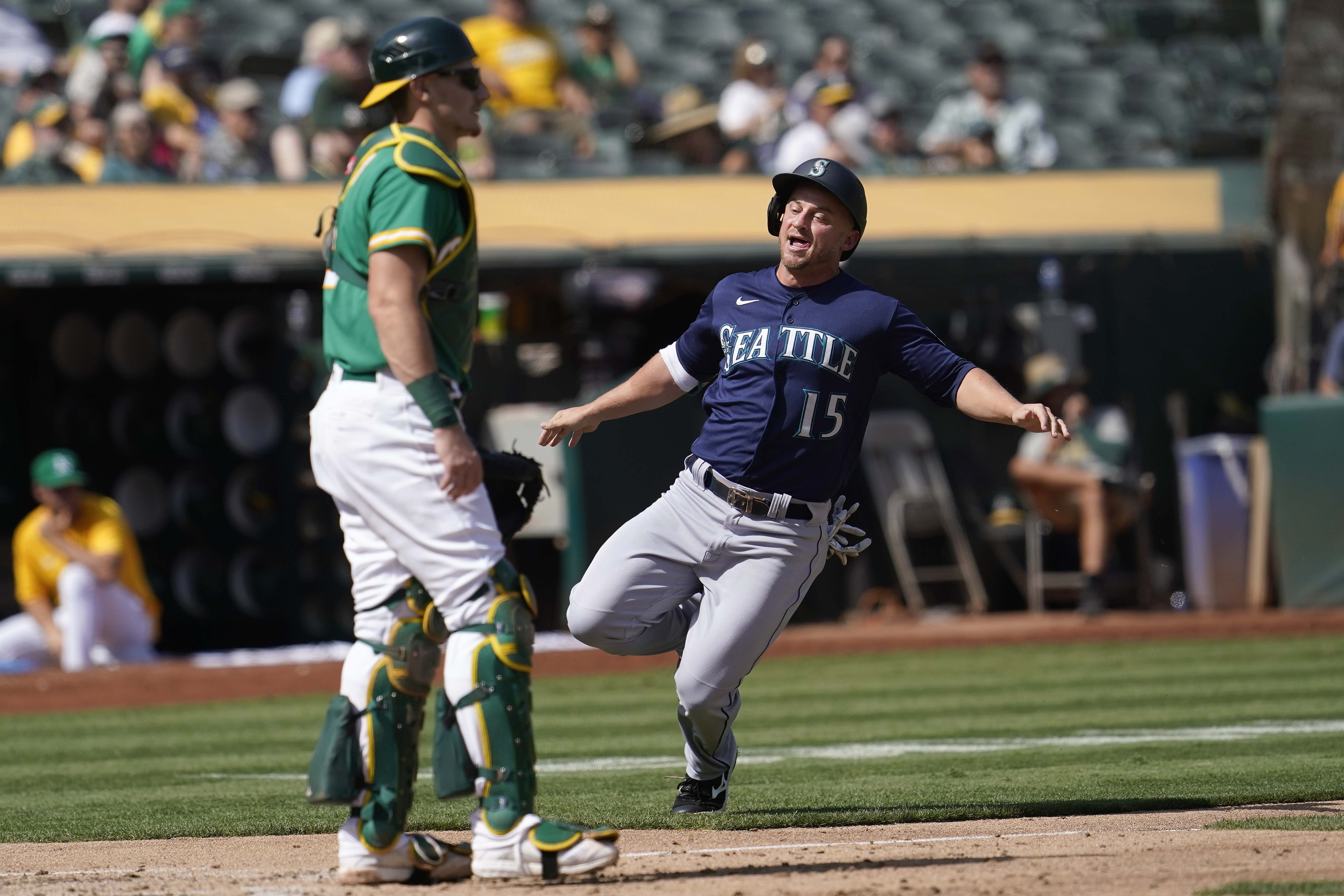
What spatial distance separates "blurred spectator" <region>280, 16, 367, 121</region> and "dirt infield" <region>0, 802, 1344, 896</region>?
946 cm

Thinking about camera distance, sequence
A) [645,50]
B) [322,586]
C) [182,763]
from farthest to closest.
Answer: [645,50], [322,586], [182,763]

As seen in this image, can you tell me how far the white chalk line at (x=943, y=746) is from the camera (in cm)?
665

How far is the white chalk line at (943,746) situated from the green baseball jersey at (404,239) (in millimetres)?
2642

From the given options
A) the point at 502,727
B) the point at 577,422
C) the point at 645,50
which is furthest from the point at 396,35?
the point at 645,50

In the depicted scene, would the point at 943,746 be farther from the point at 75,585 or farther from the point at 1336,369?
the point at 1336,369

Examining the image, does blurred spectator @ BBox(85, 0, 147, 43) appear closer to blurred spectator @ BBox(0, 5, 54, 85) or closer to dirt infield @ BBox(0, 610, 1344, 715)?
blurred spectator @ BBox(0, 5, 54, 85)

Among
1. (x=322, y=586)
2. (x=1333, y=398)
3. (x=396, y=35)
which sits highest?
(x=396, y=35)

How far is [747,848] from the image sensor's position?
4.64 meters

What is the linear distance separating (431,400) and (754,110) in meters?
11.1

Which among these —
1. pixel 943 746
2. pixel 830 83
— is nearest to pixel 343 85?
pixel 830 83

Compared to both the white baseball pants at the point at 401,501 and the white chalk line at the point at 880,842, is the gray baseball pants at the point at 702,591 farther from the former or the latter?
the white baseball pants at the point at 401,501

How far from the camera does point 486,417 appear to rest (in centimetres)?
1244

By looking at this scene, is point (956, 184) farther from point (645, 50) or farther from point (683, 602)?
point (683, 602)

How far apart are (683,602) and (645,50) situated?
477 inches
